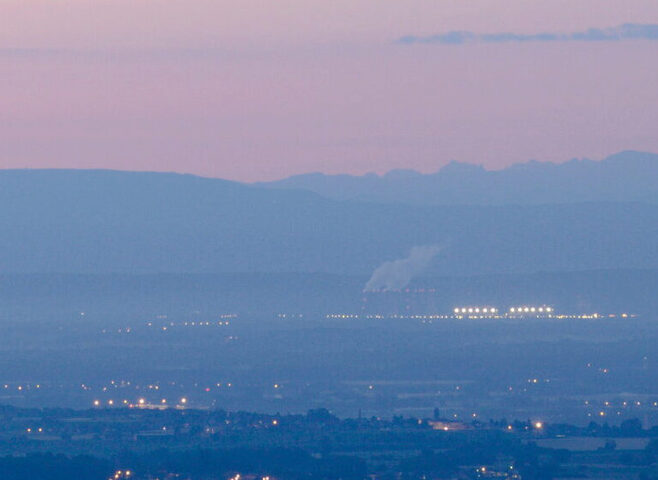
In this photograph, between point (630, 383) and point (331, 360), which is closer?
point (630, 383)

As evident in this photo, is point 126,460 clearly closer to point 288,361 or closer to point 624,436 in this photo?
point 624,436

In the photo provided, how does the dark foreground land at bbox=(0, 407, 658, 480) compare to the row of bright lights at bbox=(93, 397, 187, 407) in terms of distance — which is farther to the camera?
the row of bright lights at bbox=(93, 397, 187, 407)

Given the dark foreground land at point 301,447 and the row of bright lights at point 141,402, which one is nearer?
the dark foreground land at point 301,447

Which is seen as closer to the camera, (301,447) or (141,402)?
(301,447)

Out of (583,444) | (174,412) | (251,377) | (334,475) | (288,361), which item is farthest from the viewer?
(288,361)

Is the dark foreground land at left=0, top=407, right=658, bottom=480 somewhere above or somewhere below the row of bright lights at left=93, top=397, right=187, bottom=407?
below

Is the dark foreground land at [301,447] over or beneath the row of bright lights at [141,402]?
beneath

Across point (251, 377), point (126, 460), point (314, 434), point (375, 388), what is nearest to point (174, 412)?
point (314, 434)

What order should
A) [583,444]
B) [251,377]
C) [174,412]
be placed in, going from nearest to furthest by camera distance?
[583,444], [174,412], [251,377]
